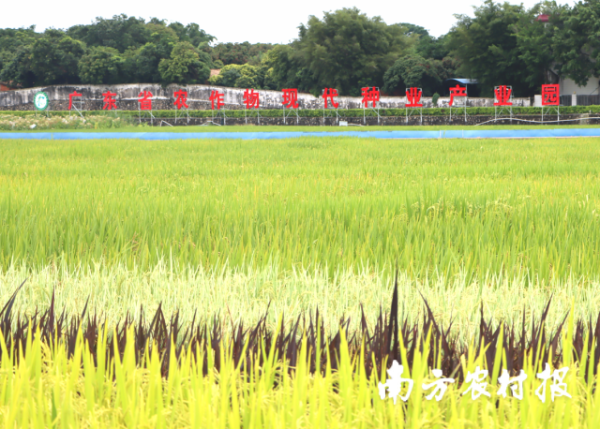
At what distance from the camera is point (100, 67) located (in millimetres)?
45750

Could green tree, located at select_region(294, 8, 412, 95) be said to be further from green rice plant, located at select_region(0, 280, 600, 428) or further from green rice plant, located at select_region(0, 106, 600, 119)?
green rice plant, located at select_region(0, 280, 600, 428)

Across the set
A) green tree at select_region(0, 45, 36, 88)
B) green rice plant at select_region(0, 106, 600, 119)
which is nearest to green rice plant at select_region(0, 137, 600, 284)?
green rice plant at select_region(0, 106, 600, 119)

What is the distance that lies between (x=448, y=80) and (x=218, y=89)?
17375 millimetres

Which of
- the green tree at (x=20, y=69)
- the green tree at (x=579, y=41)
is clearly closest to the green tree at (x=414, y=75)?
the green tree at (x=579, y=41)

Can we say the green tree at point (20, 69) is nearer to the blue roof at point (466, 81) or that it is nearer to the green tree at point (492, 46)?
the blue roof at point (466, 81)

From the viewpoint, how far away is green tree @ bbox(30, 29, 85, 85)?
1845 inches

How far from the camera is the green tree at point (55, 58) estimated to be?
154 feet

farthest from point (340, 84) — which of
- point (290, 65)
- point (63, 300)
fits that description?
point (63, 300)

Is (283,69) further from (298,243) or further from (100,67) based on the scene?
(298,243)

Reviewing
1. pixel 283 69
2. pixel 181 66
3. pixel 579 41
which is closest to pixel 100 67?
pixel 181 66

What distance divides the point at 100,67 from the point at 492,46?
3061 centimetres

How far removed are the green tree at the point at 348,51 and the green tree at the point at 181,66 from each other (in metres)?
8.56

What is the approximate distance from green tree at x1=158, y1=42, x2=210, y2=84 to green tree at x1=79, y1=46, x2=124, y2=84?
13.8 ft

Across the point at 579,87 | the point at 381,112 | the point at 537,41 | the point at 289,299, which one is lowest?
the point at 289,299
